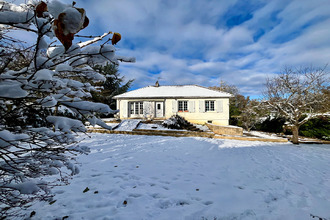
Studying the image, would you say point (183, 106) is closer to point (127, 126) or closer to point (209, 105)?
point (209, 105)

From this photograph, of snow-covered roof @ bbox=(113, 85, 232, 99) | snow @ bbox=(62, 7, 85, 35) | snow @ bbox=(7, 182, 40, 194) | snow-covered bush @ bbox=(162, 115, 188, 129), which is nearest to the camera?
snow @ bbox=(62, 7, 85, 35)

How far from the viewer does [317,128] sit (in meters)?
11.4

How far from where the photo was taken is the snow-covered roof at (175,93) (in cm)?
1539

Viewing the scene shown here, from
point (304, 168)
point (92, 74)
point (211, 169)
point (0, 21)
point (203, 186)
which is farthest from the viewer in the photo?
point (304, 168)

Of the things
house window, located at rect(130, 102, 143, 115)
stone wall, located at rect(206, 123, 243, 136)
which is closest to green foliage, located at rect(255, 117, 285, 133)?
stone wall, located at rect(206, 123, 243, 136)

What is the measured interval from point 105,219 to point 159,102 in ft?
47.3

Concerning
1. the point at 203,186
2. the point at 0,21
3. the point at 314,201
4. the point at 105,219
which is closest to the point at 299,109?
the point at 314,201

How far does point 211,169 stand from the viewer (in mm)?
4336

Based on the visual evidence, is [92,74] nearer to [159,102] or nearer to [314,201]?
[314,201]

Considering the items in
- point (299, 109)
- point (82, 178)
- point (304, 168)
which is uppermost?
point (299, 109)

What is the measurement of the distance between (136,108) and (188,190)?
14.4m

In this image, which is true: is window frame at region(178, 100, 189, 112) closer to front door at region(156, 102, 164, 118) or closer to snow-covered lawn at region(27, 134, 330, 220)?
front door at region(156, 102, 164, 118)

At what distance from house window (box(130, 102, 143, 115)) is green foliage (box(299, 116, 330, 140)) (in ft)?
51.7

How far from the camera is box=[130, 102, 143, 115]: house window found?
16.6 metres
